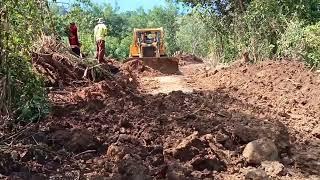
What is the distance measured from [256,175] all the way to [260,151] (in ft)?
1.81

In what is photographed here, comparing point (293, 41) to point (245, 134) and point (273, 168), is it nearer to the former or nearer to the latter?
point (245, 134)

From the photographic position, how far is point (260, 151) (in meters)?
5.31

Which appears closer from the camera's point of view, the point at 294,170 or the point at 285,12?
the point at 294,170

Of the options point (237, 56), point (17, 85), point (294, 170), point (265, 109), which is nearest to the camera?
point (294, 170)

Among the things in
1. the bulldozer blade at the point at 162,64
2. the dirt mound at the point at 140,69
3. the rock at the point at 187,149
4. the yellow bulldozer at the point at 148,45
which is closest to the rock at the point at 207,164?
the rock at the point at 187,149

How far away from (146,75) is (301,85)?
6.50 meters

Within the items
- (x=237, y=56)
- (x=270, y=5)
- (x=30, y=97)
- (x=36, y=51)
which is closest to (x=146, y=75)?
(x=237, y=56)

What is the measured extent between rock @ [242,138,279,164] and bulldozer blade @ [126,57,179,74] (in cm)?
1092

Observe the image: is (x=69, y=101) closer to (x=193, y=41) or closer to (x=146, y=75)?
(x=146, y=75)

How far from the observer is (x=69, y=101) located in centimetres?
755

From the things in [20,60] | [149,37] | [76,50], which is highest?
[20,60]

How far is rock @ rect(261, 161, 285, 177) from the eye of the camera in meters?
5.03

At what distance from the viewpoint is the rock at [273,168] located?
5.03 m

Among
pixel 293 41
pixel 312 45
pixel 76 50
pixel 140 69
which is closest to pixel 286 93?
pixel 312 45
